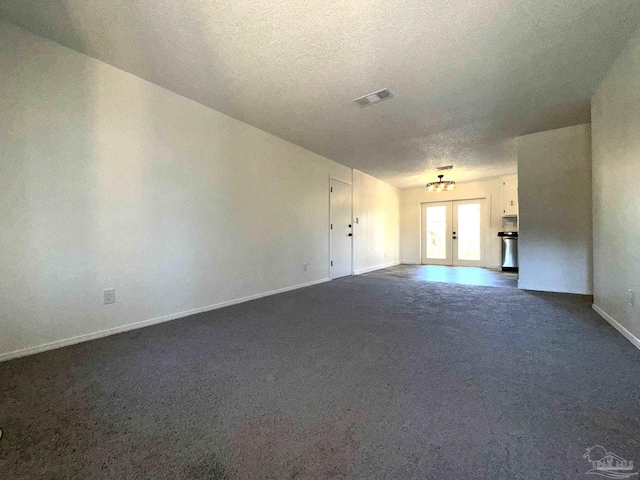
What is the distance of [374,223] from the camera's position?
713cm

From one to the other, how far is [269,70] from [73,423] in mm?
2798

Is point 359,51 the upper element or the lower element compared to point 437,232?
upper

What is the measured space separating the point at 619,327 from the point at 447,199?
5.98 meters

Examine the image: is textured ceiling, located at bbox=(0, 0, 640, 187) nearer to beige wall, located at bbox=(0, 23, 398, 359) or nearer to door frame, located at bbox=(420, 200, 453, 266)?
beige wall, located at bbox=(0, 23, 398, 359)

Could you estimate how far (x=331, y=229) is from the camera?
17.7 feet

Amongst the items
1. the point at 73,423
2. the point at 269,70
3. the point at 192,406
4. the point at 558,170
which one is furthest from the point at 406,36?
the point at 558,170

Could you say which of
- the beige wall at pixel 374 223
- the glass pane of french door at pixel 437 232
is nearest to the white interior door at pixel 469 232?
the glass pane of french door at pixel 437 232

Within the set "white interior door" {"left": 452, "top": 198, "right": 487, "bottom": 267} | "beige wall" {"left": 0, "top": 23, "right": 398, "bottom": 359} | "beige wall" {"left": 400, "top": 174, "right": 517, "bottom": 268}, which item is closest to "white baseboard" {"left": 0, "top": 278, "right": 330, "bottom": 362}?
"beige wall" {"left": 0, "top": 23, "right": 398, "bottom": 359}

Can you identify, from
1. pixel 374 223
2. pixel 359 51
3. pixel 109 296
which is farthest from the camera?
pixel 374 223

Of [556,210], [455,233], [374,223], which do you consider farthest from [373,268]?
[556,210]

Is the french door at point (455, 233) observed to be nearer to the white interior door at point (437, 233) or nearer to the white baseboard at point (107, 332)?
the white interior door at point (437, 233)

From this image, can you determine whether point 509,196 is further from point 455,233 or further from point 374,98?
point 374,98

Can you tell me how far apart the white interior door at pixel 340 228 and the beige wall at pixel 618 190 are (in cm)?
369

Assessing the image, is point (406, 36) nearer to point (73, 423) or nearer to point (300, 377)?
point (300, 377)
